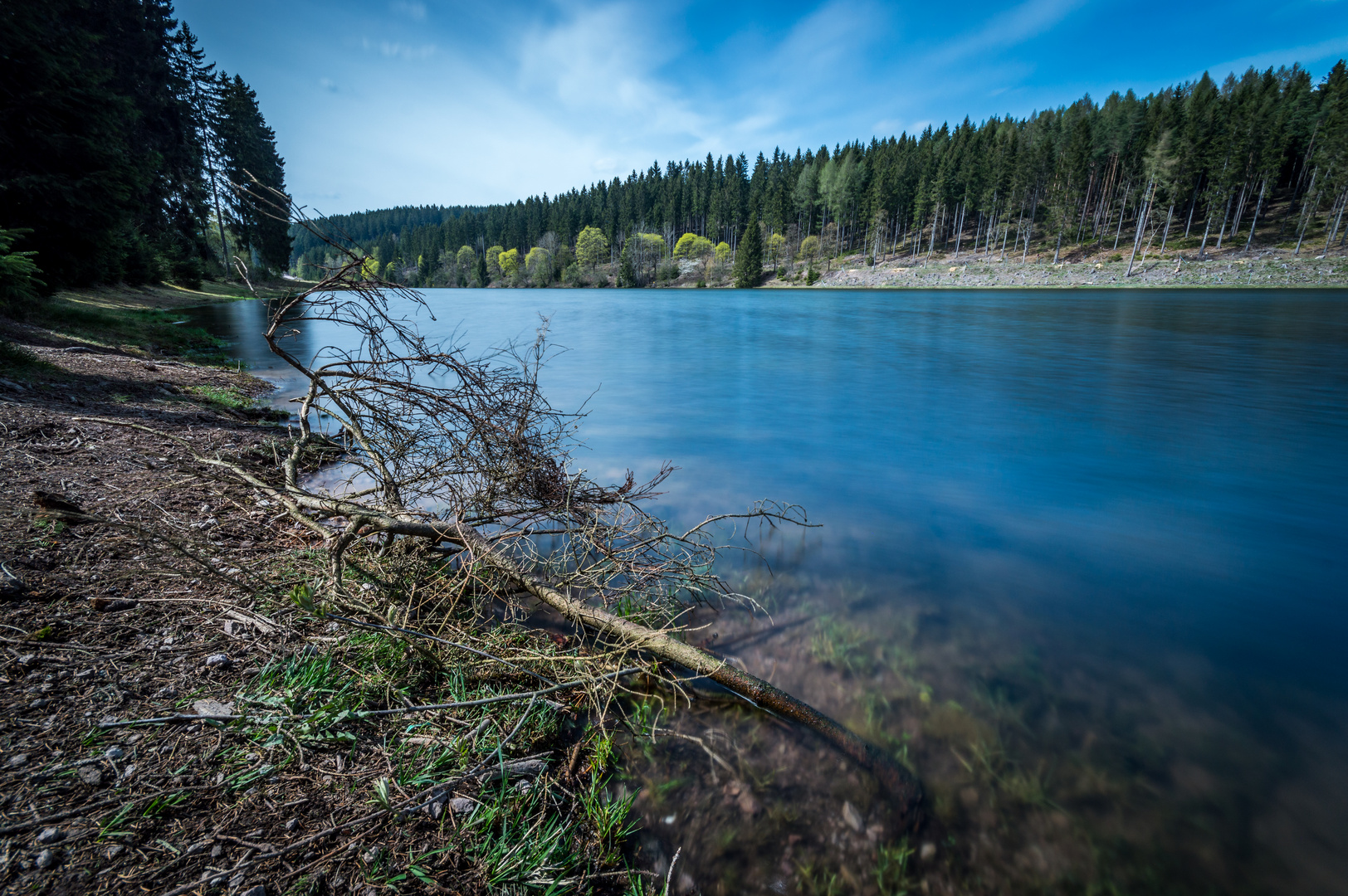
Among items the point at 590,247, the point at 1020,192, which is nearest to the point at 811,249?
the point at 1020,192

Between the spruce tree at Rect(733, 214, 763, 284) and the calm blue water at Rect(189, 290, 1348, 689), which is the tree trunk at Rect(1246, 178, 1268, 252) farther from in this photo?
the spruce tree at Rect(733, 214, 763, 284)

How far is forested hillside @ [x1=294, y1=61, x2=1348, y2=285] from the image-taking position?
57.5 m

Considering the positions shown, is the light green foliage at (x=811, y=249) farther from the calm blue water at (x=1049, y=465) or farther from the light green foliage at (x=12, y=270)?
the light green foliage at (x=12, y=270)

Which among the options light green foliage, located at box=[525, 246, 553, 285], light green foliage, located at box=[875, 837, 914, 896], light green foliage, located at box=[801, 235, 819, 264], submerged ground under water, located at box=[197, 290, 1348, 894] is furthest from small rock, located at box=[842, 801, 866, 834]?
light green foliage, located at box=[525, 246, 553, 285]

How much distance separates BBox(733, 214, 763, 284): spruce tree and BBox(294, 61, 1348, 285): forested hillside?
24.4ft

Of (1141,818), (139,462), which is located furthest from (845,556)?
(139,462)

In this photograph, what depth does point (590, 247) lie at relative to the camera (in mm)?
100062

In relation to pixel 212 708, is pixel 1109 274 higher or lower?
higher

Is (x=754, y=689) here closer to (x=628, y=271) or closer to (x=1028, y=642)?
(x=1028, y=642)

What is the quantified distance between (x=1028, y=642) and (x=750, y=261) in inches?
3253

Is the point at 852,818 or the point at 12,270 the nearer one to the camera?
the point at 852,818

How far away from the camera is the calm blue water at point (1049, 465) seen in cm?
491

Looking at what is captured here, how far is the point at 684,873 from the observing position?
2.50 metres

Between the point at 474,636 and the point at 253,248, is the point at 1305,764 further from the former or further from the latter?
the point at 253,248
